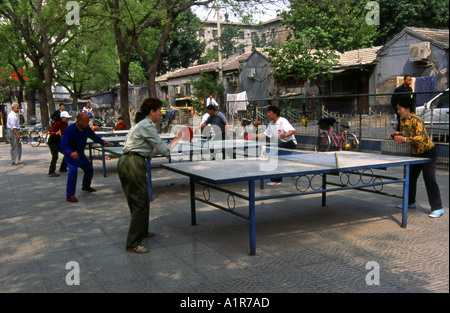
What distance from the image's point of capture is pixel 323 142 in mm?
13188

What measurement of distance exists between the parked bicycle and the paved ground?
4526mm

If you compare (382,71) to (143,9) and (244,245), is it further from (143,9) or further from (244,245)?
(244,245)

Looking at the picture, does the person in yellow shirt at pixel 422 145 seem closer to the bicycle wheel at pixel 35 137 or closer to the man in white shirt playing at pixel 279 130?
the man in white shirt playing at pixel 279 130

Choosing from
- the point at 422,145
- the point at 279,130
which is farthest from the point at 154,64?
the point at 422,145

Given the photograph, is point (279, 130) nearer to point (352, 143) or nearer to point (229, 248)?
point (229, 248)

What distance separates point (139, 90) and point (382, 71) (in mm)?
28046

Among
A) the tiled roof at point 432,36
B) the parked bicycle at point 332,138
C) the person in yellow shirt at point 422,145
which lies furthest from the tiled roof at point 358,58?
the person in yellow shirt at point 422,145

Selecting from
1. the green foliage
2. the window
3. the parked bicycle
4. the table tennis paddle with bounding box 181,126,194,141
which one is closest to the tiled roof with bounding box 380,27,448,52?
the green foliage

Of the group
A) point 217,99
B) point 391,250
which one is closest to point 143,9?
Result: point 391,250

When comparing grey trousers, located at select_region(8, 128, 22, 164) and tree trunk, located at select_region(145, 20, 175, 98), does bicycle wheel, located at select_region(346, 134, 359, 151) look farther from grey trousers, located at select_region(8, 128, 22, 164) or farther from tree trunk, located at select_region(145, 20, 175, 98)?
grey trousers, located at select_region(8, 128, 22, 164)

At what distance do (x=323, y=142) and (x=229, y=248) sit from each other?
885cm

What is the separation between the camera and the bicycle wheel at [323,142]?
12977 mm

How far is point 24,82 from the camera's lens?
29.7 metres

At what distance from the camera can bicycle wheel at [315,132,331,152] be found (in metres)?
13.0
